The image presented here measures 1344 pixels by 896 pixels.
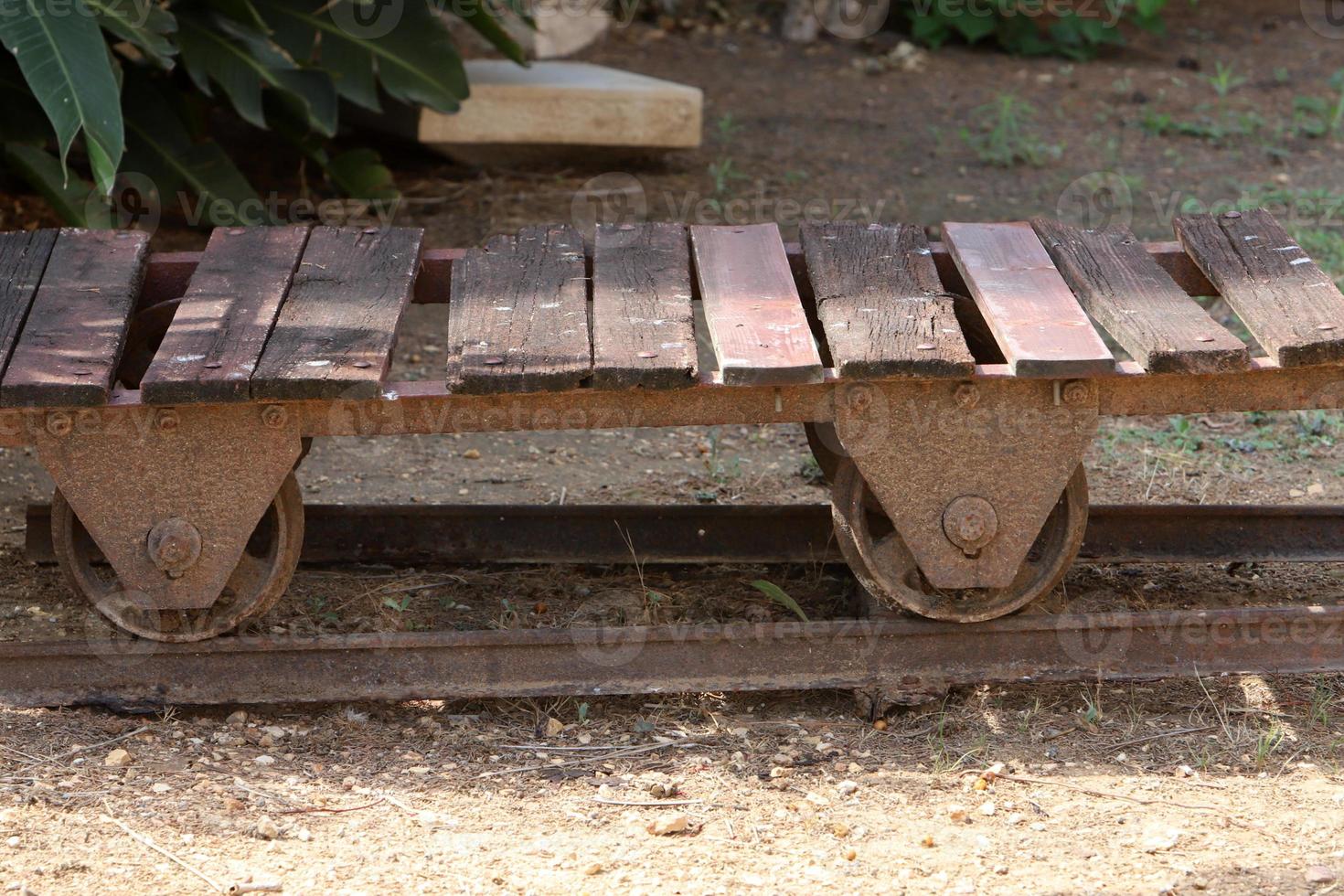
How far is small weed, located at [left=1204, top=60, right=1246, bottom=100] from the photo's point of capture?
7.20 meters

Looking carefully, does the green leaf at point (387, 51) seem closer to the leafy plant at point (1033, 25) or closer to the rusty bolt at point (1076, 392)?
the rusty bolt at point (1076, 392)

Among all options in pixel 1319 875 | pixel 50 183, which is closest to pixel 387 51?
pixel 50 183

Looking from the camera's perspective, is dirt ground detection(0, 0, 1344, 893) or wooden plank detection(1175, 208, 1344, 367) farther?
wooden plank detection(1175, 208, 1344, 367)

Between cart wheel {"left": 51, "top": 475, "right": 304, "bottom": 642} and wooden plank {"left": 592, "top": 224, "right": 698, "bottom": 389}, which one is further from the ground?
wooden plank {"left": 592, "top": 224, "right": 698, "bottom": 389}

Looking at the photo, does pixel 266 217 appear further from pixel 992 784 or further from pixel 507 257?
pixel 992 784

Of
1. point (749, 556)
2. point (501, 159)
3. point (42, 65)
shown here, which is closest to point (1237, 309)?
point (749, 556)

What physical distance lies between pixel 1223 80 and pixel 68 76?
18.3ft

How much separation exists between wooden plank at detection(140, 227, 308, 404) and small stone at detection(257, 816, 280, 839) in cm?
73

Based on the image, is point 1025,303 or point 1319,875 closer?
point 1319,875

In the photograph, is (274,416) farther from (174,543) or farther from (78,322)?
(78,322)

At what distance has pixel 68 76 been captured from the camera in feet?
12.1

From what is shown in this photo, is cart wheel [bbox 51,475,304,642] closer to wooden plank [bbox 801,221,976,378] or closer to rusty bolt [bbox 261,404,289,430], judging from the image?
rusty bolt [bbox 261,404,289,430]

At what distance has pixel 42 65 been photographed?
3682 millimetres

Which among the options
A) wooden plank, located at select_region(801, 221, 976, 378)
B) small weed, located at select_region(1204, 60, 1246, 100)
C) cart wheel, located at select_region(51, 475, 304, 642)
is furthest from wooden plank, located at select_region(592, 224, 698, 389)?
small weed, located at select_region(1204, 60, 1246, 100)
